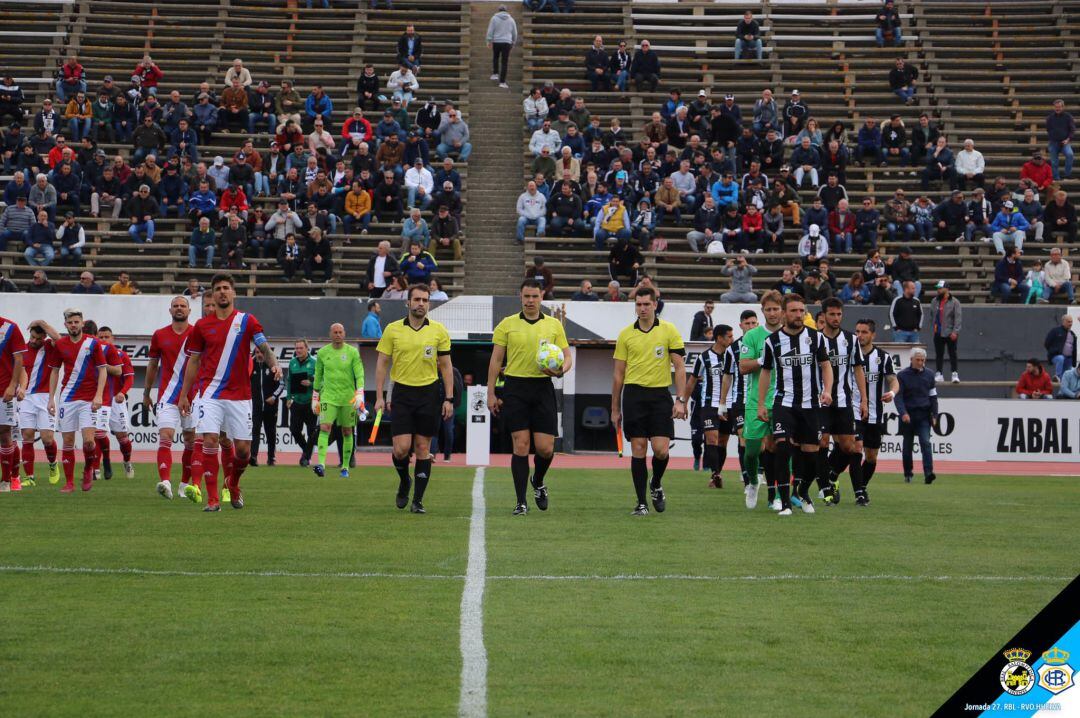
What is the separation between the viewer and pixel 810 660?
23.0ft

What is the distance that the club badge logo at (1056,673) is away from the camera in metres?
6.04

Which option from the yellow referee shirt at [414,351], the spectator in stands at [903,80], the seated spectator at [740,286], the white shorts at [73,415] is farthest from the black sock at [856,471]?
the spectator in stands at [903,80]

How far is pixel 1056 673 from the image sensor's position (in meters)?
6.20

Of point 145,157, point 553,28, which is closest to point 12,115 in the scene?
point 145,157

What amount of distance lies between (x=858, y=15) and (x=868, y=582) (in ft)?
124

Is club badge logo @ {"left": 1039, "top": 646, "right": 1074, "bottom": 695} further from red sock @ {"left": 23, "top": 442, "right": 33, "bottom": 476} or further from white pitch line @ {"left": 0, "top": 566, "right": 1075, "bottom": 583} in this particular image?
red sock @ {"left": 23, "top": 442, "right": 33, "bottom": 476}

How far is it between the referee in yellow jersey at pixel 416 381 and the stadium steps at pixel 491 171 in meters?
17.9

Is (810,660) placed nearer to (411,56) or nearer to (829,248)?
Result: (829,248)

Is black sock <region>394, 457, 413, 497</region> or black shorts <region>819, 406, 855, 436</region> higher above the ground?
black shorts <region>819, 406, 855, 436</region>

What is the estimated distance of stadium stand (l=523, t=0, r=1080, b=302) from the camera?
128 feet

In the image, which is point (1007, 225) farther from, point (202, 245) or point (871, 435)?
point (202, 245)

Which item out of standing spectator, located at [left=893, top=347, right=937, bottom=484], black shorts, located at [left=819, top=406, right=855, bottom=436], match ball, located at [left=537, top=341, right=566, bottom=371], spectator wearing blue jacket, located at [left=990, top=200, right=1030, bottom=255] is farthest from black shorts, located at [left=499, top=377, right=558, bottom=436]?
spectator wearing blue jacket, located at [left=990, top=200, right=1030, bottom=255]

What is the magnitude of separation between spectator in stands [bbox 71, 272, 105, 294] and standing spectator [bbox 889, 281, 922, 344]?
56.7 ft

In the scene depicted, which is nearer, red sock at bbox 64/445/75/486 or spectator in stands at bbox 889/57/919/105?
red sock at bbox 64/445/75/486
